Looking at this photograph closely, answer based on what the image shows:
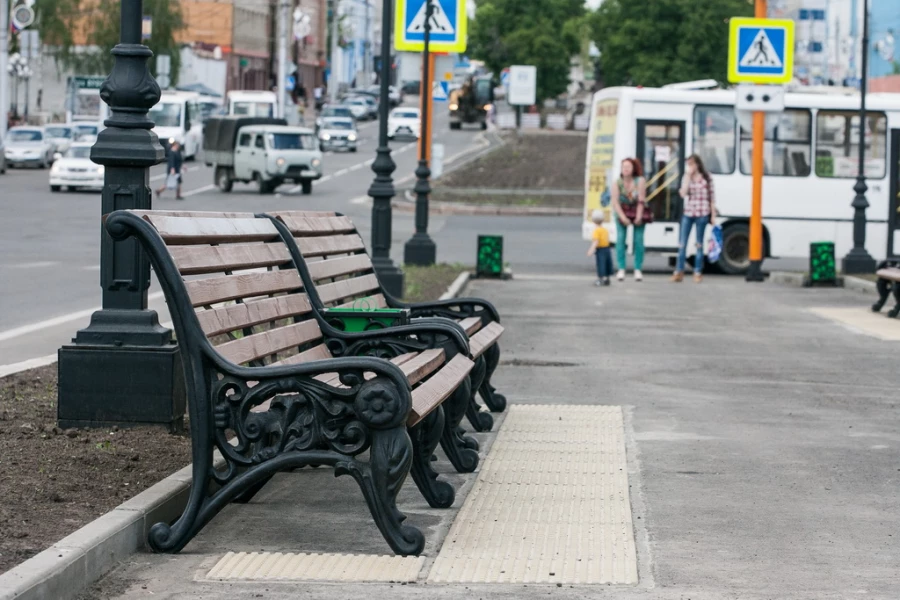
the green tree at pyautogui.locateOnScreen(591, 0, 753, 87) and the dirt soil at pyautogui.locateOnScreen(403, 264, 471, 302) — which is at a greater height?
the green tree at pyautogui.locateOnScreen(591, 0, 753, 87)

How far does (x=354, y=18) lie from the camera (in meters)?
162

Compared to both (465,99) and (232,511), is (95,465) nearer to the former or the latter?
(232,511)

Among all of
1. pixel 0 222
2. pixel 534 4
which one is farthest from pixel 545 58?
pixel 0 222

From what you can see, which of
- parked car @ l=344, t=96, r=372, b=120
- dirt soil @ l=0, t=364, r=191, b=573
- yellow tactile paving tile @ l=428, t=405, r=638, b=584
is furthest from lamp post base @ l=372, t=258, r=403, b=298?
parked car @ l=344, t=96, r=372, b=120

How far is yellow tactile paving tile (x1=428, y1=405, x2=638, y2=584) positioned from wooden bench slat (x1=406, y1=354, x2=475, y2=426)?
490 mm

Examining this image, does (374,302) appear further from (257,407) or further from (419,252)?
(419,252)

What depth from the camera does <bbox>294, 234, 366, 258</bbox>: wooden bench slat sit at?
8062mm

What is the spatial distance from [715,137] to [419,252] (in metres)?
6.39

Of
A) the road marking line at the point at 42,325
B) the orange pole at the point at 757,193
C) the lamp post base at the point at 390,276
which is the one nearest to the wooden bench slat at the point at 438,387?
the road marking line at the point at 42,325

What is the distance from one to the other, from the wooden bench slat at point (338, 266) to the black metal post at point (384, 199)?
8158 millimetres

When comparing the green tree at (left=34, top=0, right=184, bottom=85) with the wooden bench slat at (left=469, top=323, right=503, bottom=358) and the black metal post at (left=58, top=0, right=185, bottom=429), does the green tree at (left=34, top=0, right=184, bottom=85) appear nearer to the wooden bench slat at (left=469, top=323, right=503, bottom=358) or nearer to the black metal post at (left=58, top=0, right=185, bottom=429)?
the wooden bench slat at (left=469, top=323, right=503, bottom=358)

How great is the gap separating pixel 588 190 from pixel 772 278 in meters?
4.55

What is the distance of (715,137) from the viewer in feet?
88.3

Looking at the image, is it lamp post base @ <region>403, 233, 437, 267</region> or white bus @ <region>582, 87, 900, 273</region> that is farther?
white bus @ <region>582, 87, 900, 273</region>
